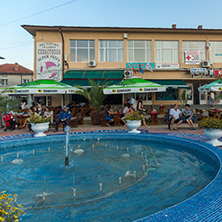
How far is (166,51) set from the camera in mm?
21109

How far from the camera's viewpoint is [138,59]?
2089 centimetres

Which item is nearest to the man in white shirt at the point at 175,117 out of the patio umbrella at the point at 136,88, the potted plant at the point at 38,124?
the patio umbrella at the point at 136,88

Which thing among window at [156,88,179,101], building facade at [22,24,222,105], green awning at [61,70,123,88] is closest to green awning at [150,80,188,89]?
building facade at [22,24,222,105]

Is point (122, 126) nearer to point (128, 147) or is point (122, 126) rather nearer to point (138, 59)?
point (128, 147)

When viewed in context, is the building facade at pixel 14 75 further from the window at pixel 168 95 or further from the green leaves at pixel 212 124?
the green leaves at pixel 212 124

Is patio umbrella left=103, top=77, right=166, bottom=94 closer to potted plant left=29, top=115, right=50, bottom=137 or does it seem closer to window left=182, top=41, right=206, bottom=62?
potted plant left=29, top=115, right=50, bottom=137

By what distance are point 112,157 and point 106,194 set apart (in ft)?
8.66

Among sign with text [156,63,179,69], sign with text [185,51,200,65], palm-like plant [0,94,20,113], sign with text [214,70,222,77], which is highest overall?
sign with text [185,51,200,65]

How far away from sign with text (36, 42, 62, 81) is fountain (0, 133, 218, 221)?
12545 millimetres

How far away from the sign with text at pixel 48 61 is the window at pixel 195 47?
42.8 ft

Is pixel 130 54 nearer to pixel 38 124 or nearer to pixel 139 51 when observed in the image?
pixel 139 51

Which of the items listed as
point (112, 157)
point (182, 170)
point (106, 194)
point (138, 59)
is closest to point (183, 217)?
point (106, 194)

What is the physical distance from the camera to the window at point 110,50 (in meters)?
20.5

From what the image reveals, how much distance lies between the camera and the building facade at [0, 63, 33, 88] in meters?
44.9
